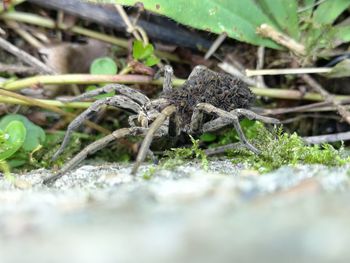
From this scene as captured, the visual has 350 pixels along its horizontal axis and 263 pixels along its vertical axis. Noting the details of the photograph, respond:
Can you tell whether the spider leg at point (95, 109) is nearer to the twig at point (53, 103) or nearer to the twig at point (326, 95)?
the twig at point (53, 103)

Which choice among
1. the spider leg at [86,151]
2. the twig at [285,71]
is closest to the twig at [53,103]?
the spider leg at [86,151]

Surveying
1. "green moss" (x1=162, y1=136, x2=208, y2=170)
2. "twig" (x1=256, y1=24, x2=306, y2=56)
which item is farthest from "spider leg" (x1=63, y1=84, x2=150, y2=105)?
"twig" (x1=256, y1=24, x2=306, y2=56)

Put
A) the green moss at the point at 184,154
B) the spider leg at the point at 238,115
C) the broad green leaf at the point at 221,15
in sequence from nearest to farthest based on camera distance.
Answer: the green moss at the point at 184,154
the spider leg at the point at 238,115
the broad green leaf at the point at 221,15

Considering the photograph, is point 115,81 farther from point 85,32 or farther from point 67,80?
point 85,32

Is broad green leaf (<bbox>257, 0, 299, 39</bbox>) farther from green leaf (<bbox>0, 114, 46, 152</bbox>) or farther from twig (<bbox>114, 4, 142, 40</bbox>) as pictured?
green leaf (<bbox>0, 114, 46, 152</bbox>)

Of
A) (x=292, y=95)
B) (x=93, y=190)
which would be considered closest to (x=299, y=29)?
(x=292, y=95)

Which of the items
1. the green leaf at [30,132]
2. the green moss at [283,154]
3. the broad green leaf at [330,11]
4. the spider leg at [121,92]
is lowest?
the green moss at [283,154]
